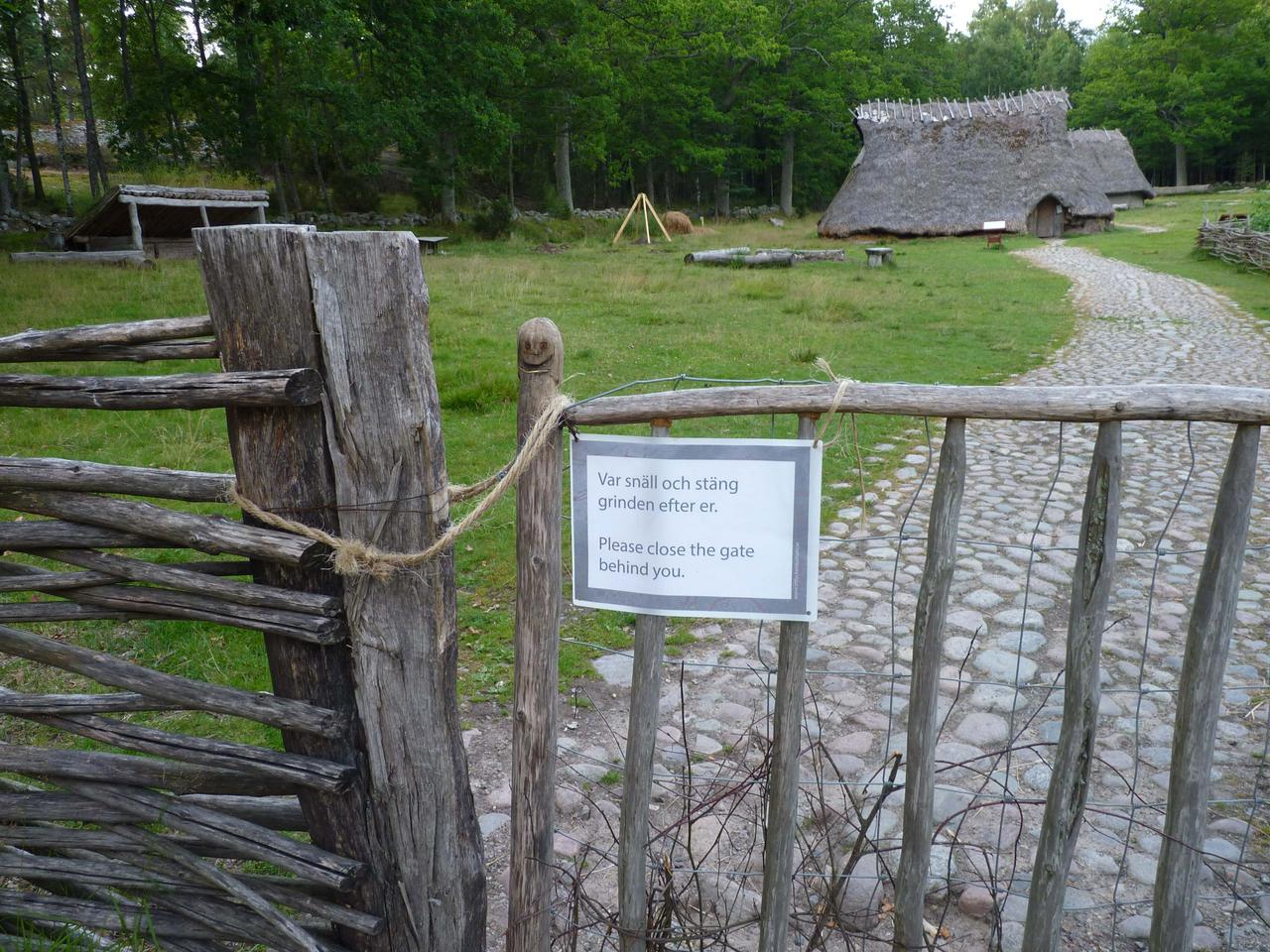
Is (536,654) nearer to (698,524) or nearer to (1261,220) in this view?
(698,524)

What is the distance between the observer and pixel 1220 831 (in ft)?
9.96

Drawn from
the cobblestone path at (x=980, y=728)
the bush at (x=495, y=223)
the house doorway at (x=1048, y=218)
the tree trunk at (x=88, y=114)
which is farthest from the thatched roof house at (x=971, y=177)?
the cobblestone path at (x=980, y=728)

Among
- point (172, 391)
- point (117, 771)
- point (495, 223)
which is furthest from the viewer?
point (495, 223)

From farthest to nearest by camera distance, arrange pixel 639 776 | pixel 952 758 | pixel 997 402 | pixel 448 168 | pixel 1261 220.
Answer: pixel 448 168
pixel 1261 220
pixel 952 758
pixel 639 776
pixel 997 402

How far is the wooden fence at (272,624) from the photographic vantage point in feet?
6.56

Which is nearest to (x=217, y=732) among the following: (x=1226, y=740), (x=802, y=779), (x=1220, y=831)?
(x=802, y=779)

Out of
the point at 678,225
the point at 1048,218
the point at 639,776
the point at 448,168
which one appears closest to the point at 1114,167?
the point at 1048,218

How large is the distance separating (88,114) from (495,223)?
11513 mm

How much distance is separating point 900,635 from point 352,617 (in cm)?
291

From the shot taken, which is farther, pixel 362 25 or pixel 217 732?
pixel 362 25

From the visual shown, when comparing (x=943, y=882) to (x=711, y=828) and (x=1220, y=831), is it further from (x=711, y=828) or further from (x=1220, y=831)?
(x=1220, y=831)

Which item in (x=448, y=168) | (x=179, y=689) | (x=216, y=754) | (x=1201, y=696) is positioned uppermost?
(x=448, y=168)

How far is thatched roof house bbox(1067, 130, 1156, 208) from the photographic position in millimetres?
41250

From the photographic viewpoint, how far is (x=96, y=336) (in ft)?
7.02
